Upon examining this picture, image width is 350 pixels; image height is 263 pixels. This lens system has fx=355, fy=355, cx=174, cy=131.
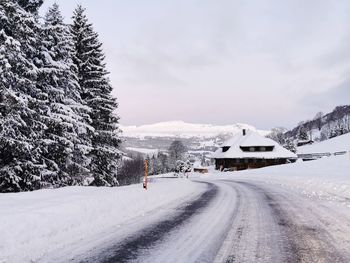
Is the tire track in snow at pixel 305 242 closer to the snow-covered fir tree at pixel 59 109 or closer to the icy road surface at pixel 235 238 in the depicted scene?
the icy road surface at pixel 235 238

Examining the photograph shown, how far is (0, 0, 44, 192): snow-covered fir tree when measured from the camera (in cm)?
1474

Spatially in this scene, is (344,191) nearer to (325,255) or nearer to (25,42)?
(325,255)

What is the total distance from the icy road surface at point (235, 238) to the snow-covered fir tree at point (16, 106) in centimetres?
897

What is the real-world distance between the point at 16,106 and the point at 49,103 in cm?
544

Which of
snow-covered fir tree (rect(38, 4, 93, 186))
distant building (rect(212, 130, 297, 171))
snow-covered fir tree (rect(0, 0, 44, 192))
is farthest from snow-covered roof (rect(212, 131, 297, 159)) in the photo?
snow-covered fir tree (rect(0, 0, 44, 192))

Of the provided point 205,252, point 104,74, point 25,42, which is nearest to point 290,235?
point 205,252

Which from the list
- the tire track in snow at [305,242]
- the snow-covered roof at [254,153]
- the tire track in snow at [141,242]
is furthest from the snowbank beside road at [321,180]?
the snow-covered roof at [254,153]

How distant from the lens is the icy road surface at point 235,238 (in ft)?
16.2

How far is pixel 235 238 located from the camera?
613 cm

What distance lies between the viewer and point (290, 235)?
21.1 ft

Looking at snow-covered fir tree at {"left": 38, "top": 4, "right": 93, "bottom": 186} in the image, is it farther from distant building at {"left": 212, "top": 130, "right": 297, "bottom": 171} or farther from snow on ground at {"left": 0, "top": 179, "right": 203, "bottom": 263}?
distant building at {"left": 212, "top": 130, "right": 297, "bottom": 171}

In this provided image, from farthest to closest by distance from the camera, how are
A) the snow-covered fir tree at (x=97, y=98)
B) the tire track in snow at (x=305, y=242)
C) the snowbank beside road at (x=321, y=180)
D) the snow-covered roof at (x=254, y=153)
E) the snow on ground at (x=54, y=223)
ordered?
1. the snow-covered roof at (x=254, y=153)
2. the snow-covered fir tree at (x=97, y=98)
3. the snowbank beside road at (x=321, y=180)
4. the snow on ground at (x=54, y=223)
5. the tire track in snow at (x=305, y=242)

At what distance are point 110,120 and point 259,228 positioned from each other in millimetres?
22872

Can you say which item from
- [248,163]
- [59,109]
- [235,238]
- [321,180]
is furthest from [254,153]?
[235,238]
